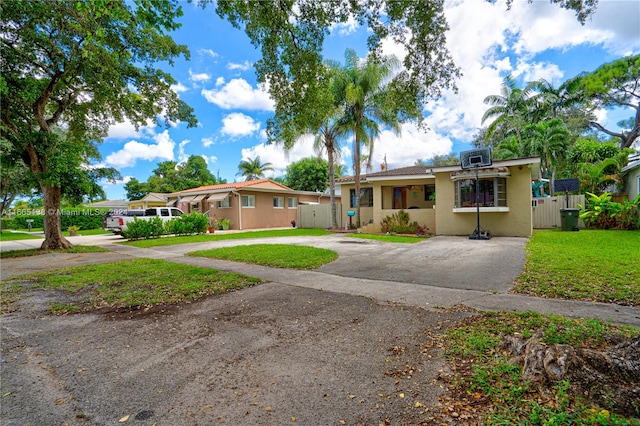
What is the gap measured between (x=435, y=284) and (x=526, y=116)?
25.0 metres

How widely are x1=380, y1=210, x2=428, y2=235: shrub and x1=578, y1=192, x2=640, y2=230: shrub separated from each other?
290 inches

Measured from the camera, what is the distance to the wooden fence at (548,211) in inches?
636

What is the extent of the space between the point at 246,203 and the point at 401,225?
40.8 feet

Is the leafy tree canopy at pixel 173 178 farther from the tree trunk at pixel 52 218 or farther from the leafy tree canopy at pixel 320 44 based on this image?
the leafy tree canopy at pixel 320 44

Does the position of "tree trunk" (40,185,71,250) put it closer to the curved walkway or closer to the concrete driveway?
the curved walkway

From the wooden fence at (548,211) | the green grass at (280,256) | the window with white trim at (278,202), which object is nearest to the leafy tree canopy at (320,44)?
the green grass at (280,256)

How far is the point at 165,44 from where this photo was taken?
1109 cm

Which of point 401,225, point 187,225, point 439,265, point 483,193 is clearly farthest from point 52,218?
point 483,193

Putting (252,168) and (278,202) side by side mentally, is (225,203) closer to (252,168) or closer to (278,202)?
(278,202)

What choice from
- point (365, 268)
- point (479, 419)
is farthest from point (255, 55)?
point (479, 419)

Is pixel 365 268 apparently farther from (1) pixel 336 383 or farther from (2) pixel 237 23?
(2) pixel 237 23

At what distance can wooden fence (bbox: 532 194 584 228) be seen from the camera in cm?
1616

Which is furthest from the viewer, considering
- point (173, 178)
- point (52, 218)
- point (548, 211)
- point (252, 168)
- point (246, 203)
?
point (252, 168)

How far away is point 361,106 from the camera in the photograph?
18.1 m
